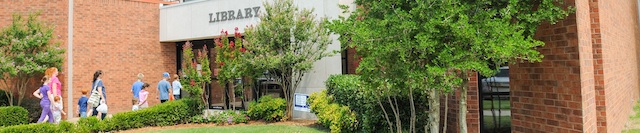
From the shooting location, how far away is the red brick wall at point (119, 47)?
1293 centimetres

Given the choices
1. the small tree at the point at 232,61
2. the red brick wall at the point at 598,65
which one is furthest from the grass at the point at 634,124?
the small tree at the point at 232,61

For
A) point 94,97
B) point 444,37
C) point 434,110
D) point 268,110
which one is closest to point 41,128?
point 94,97

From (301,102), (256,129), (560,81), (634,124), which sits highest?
(560,81)

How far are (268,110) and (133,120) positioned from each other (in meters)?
3.08

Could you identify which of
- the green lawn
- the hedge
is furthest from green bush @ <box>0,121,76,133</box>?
the green lawn

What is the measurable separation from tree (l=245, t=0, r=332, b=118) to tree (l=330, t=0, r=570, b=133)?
17.8 ft

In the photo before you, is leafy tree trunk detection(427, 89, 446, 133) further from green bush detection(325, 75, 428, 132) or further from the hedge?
the hedge

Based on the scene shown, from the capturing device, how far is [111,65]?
13484 millimetres

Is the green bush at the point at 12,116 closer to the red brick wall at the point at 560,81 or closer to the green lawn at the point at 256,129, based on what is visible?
the green lawn at the point at 256,129

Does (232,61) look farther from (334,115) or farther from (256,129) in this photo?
(334,115)

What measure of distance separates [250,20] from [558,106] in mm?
9017

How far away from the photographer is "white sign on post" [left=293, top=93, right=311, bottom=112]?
33.9 ft

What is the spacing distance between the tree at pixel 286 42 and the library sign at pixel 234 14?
1767 mm

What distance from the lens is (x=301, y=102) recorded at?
10500 mm
